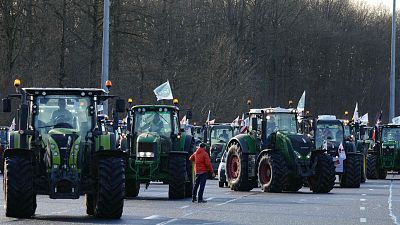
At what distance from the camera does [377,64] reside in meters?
98.3

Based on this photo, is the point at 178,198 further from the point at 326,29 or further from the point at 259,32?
the point at 326,29

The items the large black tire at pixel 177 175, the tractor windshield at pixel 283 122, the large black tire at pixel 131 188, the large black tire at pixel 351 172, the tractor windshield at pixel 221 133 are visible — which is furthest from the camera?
the tractor windshield at pixel 221 133

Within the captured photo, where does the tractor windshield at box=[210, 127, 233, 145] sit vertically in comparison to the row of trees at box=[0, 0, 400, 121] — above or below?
below

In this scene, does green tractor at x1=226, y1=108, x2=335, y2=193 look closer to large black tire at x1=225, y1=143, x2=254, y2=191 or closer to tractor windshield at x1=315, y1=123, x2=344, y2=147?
large black tire at x1=225, y1=143, x2=254, y2=191

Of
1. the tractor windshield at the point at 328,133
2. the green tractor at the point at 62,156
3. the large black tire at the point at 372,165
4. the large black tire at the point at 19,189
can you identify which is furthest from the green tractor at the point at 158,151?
the large black tire at the point at 372,165

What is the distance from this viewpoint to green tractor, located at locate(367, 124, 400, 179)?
50469 mm

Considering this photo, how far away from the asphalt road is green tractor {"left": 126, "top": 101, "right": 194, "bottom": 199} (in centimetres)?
54

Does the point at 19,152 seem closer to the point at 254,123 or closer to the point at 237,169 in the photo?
the point at 254,123

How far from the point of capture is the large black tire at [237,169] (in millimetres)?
35469

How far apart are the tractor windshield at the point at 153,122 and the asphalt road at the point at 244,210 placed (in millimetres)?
1851

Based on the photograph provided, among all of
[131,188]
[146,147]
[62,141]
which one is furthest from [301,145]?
[62,141]

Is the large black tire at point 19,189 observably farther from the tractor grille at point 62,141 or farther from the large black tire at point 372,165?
the large black tire at point 372,165

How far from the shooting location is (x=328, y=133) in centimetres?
4397

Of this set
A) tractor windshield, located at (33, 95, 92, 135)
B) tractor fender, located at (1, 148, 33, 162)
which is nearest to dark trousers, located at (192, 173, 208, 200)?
tractor windshield, located at (33, 95, 92, 135)
